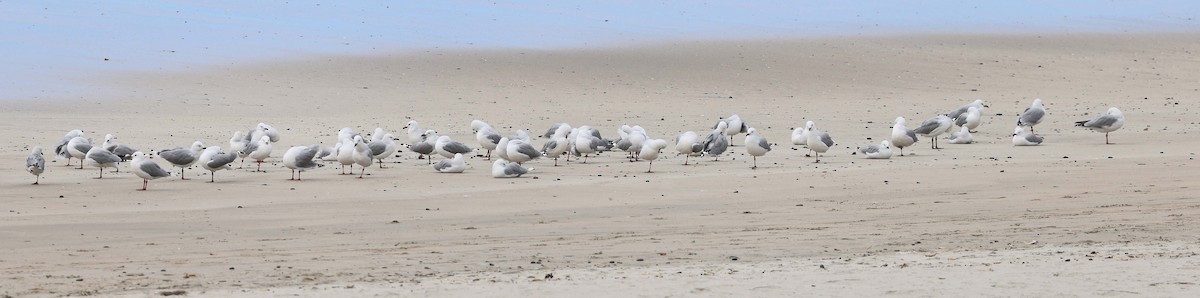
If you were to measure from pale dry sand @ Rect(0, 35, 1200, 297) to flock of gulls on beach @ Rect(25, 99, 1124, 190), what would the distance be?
0.22 metres

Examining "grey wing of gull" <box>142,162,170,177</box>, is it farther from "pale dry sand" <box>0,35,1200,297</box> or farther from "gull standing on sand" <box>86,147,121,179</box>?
"gull standing on sand" <box>86,147,121,179</box>

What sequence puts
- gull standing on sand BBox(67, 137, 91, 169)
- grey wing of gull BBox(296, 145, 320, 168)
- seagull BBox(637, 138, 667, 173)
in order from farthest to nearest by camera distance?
seagull BBox(637, 138, 667, 173), gull standing on sand BBox(67, 137, 91, 169), grey wing of gull BBox(296, 145, 320, 168)

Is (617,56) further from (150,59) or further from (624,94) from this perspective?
(150,59)

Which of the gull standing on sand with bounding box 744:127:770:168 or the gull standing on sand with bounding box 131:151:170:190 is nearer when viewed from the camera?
the gull standing on sand with bounding box 131:151:170:190

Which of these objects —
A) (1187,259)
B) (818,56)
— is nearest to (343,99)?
(818,56)

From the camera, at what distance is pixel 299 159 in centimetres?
1606

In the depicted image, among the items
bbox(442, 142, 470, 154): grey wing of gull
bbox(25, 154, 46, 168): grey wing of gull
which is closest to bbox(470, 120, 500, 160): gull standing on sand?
bbox(442, 142, 470, 154): grey wing of gull

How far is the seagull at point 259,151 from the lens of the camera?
17.0m

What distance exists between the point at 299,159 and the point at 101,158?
183cm

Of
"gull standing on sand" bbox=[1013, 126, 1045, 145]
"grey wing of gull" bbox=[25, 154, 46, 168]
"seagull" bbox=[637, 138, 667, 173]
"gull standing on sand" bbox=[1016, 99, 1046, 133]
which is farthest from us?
"gull standing on sand" bbox=[1016, 99, 1046, 133]

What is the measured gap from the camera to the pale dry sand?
871 centimetres

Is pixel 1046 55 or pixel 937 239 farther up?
pixel 1046 55

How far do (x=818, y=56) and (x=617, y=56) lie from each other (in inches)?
153

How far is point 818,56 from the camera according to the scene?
32500mm
